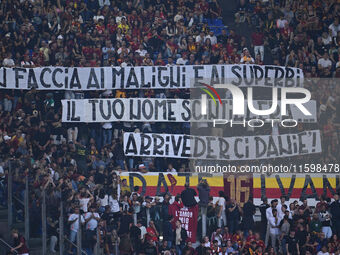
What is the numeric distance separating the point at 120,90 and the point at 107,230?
17.1 feet

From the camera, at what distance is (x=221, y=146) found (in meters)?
27.1

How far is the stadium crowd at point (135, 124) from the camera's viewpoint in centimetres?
2456

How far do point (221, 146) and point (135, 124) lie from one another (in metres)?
2.59

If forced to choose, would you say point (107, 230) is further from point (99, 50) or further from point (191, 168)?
point (99, 50)

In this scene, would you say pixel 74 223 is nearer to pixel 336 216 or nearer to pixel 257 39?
pixel 336 216

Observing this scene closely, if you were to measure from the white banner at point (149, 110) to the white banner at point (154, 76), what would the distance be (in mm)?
592

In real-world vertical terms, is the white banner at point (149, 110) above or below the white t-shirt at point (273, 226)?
above

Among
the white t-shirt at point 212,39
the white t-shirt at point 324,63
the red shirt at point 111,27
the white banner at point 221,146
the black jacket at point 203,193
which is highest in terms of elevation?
the red shirt at point 111,27

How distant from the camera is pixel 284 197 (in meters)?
26.4

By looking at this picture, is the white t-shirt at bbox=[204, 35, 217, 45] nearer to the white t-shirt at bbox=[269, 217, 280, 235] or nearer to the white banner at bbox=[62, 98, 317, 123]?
the white banner at bbox=[62, 98, 317, 123]

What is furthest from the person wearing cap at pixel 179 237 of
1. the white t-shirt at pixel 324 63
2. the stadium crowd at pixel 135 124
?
the white t-shirt at pixel 324 63

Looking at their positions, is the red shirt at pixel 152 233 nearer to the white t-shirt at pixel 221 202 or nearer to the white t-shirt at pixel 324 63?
the white t-shirt at pixel 221 202

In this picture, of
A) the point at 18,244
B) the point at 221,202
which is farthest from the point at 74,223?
the point at 221,202

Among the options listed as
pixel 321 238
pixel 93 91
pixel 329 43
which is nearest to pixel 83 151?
pixel 93 91
